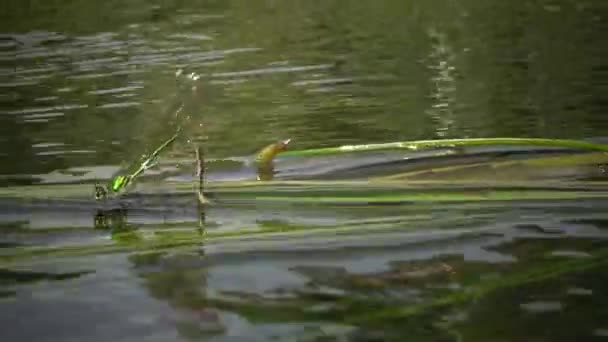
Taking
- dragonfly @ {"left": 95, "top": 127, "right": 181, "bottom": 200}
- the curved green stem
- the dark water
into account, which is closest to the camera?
the dark water

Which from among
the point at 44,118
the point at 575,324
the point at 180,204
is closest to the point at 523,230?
the point at 575,324

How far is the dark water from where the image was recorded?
110 inches

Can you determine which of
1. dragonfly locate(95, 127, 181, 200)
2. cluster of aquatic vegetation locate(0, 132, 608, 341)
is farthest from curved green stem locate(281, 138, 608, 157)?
dragonfly locate(95, 127, 181, 200)

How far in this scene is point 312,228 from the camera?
3625 millimetres

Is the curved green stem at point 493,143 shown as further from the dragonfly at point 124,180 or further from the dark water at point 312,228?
the dragonfly at point 124,180

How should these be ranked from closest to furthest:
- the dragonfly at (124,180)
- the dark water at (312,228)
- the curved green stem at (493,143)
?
the dark water at (312,228) → the dragonfly at (124,180) → the curved green stem at (493,143)

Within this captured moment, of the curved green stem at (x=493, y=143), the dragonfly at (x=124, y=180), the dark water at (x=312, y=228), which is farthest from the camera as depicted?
the curved green stem at (x=493, y=143)

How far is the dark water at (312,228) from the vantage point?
2.79m

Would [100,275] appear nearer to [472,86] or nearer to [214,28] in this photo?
[472,86]

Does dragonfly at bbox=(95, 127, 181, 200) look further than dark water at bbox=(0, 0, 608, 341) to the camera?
Yes

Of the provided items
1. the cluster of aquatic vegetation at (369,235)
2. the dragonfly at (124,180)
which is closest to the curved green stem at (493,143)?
the cluster of aquatic vegetation at (369,235)

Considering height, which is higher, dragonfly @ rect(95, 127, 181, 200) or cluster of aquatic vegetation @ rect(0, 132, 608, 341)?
dragonfly @ rect(95, 127, 181, 200)

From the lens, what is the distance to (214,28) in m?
15.5

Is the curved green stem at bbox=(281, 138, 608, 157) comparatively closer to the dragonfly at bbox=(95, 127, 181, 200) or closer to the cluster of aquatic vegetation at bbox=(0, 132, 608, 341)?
the cluster of aquatic vegetation at bbox=(0, 132, 608, 341)
